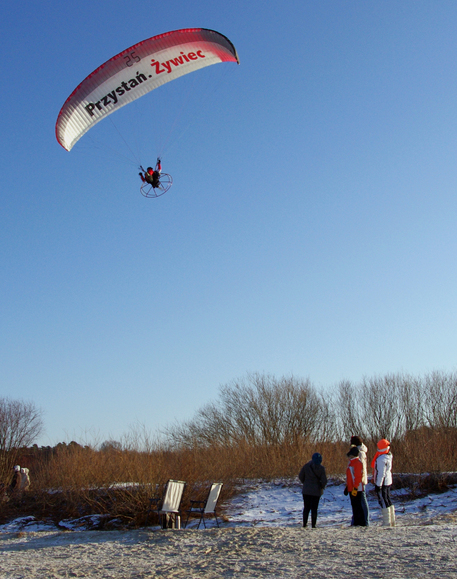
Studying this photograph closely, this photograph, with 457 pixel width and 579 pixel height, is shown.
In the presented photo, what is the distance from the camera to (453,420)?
26.3m

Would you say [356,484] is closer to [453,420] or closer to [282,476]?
[282,476]

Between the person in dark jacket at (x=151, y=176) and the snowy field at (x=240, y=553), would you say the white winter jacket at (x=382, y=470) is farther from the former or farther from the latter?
the person in dark jacket at (x=151, y=176)

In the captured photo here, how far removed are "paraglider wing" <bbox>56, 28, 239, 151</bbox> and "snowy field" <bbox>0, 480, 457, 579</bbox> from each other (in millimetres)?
8742

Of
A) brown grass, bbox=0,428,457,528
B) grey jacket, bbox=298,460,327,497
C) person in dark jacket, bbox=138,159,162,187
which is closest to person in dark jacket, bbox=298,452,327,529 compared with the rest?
grey jacket, bbox=298,460,327,497

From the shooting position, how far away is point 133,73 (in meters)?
11.7

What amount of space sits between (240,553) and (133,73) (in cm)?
1054

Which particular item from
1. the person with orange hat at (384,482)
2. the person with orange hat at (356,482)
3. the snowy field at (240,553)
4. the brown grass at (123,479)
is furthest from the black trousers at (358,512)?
the brown grass at (123,479)

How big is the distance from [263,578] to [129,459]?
786cm

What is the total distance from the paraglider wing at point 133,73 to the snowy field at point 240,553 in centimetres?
874

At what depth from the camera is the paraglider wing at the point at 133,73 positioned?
37.3 feet

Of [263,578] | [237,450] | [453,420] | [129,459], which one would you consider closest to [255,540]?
[263,578]

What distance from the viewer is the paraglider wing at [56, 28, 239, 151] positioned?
11367 millimetres

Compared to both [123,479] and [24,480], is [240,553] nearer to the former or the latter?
[123,479]

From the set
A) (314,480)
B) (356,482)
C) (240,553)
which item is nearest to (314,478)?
(314,480)
